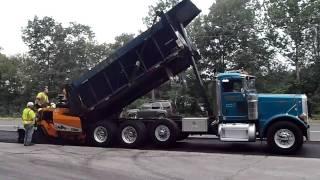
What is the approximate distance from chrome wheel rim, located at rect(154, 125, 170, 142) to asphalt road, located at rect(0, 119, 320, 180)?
0.39 metres

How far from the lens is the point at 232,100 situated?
1352 cm

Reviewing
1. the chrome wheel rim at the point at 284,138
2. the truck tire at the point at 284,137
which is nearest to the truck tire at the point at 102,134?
the truck tire at the point at 284,137

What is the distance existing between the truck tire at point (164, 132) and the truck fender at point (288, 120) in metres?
2.60

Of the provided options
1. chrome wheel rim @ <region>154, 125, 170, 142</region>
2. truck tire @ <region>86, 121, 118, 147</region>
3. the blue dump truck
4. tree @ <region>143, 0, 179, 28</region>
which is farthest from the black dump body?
tree @ <region>143, 0, 179, 28</region>

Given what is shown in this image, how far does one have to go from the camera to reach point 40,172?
10070 millimetres

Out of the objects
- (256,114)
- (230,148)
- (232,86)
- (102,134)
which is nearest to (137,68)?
(102,134)

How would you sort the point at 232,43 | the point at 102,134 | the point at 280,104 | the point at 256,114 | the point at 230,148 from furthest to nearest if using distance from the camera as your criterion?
the point at 232,43, the point at 102,134, the point at 230,148, the point at 256,114, the point at 280,104

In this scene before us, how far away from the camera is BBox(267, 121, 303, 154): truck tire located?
1252 centimetres

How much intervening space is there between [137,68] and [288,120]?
4.75m

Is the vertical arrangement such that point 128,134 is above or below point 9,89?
below

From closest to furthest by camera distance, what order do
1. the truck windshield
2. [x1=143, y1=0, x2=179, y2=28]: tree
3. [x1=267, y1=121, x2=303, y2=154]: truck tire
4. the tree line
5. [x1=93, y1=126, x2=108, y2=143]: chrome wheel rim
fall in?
[x1=267, y1=121, x2=303, y2=154]: truck tire
the truck windshield
[x1=93, y1=126, x2=108, y2=143]: chrome wheel rim
the tree line
[x1=143, y1=0, x2=179, y2=28]: tree

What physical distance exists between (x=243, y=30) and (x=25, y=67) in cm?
2617

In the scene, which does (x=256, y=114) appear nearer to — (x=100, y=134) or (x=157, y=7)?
(x=100, y=134)

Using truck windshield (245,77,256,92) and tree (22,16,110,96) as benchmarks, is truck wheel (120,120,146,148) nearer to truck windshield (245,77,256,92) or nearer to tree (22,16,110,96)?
truck windshield (245,77,256,92)
